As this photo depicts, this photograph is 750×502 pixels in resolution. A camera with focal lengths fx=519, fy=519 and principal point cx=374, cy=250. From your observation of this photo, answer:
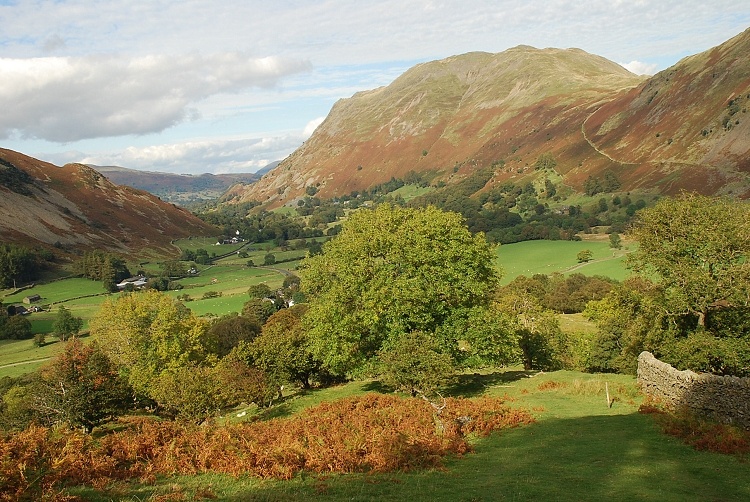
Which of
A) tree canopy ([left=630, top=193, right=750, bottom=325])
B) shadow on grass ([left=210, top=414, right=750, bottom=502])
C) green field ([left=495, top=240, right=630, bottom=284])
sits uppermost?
tree canopy ([left=630, top=193, right=750, bottom=325])

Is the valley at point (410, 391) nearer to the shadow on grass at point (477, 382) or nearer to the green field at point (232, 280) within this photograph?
the shadow on grass at point (477, 382)

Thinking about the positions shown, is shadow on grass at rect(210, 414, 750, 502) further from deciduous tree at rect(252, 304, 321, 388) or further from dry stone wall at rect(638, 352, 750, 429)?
deciduous tree at rect(252, 304, 321, 388)

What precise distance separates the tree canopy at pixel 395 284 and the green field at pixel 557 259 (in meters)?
81.9

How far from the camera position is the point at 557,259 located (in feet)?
466

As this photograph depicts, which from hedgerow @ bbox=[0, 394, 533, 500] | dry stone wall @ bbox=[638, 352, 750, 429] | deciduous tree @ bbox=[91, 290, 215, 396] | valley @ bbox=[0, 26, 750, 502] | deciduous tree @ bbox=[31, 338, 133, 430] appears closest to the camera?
hedgerow @ bbox=[0, 394, 533, 500]

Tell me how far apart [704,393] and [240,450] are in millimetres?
21370

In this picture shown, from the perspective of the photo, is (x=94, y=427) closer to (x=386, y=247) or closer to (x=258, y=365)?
(x=258, y=365)

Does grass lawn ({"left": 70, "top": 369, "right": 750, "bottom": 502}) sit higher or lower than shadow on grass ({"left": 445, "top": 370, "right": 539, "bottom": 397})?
higher

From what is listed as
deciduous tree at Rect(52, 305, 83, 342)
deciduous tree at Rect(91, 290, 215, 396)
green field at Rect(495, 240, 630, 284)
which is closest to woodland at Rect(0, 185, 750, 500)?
deciduous tree at Rect(91, 290, 215, 396)

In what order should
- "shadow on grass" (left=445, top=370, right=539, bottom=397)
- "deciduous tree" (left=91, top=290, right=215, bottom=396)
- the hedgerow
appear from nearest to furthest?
the hedgerow → "shadow on grass" (left=445, top=370, right=539, bottom=397) → "deciduous tree" (left=91, top=290, right=215, bottom=396)

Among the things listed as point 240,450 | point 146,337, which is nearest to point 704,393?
point 240,450

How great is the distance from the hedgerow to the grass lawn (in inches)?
29.0

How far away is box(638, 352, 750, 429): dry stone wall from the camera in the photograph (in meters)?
23.0

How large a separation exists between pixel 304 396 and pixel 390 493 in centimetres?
2442
